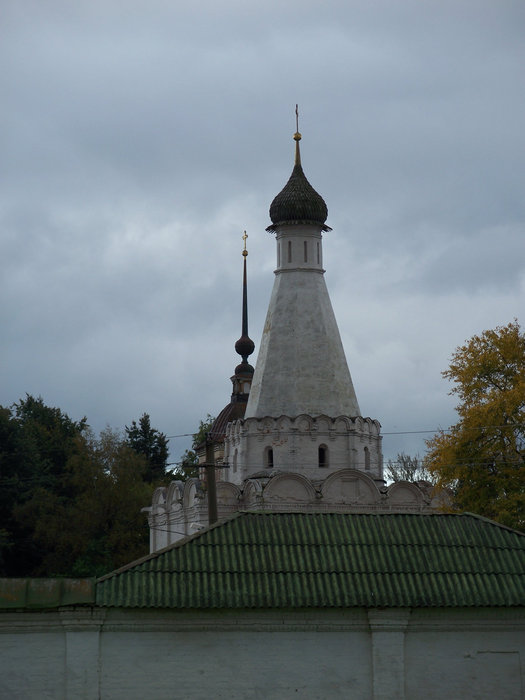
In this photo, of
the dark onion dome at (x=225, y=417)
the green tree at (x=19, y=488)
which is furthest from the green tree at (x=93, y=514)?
the dark onion dome at (x=225, y=417)

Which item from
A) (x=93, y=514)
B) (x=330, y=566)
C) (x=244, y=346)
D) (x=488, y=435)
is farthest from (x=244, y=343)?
(x=330, y=566)

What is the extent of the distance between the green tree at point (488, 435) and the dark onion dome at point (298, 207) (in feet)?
27.6

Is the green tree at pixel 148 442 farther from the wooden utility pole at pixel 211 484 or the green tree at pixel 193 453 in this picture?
the wooden utility pole at pixel 211 484

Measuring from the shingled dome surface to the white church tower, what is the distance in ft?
0.11

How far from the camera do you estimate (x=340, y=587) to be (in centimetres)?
1694

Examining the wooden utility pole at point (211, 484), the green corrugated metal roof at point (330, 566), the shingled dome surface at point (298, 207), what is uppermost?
the shingled dome surface at point (298, 207)

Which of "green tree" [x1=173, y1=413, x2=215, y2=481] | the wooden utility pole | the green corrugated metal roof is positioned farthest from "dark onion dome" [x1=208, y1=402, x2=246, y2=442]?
the green corrugated metal roof

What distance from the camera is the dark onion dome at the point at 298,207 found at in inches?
1625

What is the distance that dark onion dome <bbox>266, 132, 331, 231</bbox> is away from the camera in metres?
41.3

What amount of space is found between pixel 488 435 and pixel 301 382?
298 inches

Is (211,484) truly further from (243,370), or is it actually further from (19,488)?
(243,370)

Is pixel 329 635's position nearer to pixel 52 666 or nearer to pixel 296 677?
pixel 296 677

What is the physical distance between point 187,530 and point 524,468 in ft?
36.0

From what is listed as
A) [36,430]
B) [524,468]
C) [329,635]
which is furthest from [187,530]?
[329,635]
